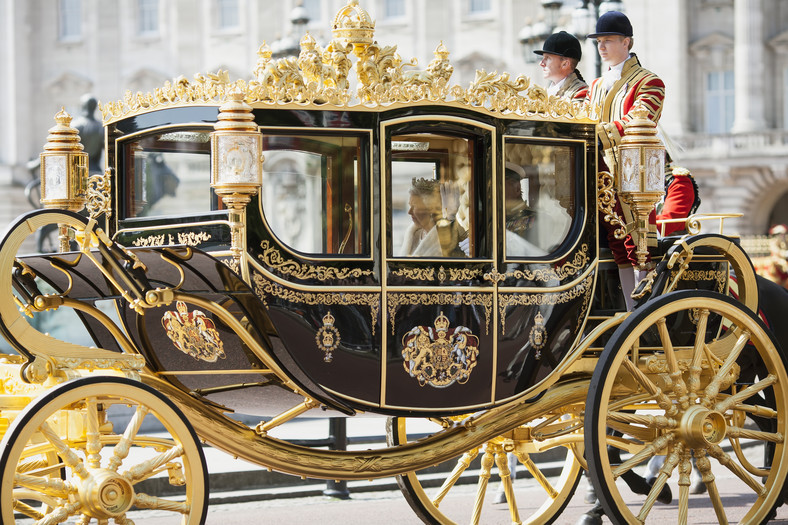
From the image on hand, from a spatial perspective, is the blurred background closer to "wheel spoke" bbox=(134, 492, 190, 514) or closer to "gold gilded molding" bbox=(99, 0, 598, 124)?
"gold gilded molding" bbox=(99, 0, 598, 124)

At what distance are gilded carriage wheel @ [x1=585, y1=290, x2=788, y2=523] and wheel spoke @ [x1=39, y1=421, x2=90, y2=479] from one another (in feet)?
7.28

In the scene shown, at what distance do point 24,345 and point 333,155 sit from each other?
1602 mm

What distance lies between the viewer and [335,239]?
19.0 feet

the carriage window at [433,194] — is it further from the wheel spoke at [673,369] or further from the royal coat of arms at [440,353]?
the wheel spoke at [673,369]

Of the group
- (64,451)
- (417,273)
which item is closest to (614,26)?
(417,273)

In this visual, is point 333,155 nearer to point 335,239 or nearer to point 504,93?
point 335,239

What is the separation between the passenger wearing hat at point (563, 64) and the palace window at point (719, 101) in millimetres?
34271

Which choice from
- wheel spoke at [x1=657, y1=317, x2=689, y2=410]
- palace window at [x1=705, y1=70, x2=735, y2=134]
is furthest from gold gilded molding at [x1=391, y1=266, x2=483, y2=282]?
palace window at [x1=705, y1=70, x2=735, y2=134]

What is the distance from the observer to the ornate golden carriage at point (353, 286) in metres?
5.19

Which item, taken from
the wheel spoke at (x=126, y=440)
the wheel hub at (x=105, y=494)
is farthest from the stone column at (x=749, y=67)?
the wheel hub at (x=105, y=494)

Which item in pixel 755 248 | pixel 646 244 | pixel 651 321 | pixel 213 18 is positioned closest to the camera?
pixel 651 321

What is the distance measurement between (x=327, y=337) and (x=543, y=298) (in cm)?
114

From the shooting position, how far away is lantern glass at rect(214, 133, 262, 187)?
16.9 ft

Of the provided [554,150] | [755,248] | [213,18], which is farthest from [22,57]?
[554,150]
